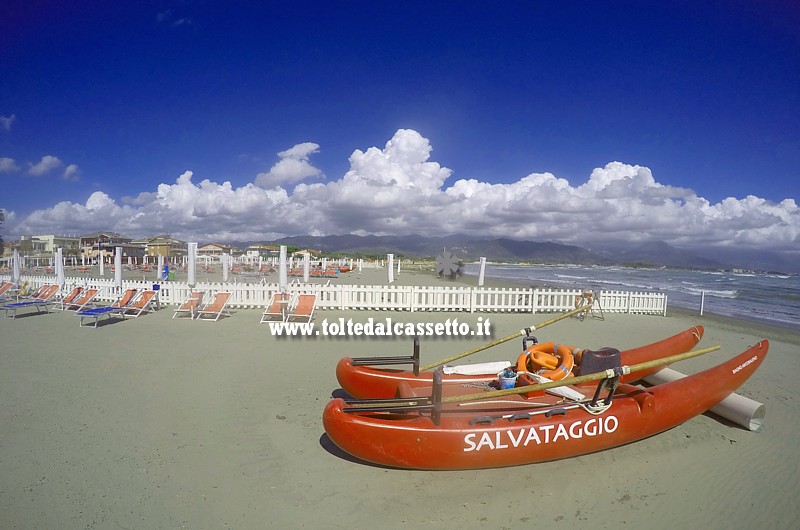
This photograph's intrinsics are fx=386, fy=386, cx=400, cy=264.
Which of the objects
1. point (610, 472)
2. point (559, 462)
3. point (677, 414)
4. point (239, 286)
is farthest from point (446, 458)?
point (239, 286)

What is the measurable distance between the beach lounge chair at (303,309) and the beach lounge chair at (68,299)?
7.13m

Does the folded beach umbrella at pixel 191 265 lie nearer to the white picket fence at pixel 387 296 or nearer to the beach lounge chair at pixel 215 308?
the white picket fence at pixel 387 296

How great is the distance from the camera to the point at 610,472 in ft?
12.1

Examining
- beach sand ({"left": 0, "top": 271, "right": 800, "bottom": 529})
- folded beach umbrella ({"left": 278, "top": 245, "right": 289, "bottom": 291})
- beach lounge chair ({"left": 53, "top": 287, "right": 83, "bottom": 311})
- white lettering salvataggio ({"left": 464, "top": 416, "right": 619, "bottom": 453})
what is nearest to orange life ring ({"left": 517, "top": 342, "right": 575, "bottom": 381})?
white lettering salvataggio ({"left": 464, "top": 416, "right": 619, "bottom": 453})

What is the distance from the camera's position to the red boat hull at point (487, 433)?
346cm

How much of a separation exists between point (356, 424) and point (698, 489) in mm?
3137

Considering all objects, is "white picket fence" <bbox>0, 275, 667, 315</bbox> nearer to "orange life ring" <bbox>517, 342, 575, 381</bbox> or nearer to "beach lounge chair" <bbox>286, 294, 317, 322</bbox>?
"beach lounge chair" <bbox>286, 294, 317, 322</bbox>

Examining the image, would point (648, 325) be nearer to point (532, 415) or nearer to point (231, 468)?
point (532, 415)

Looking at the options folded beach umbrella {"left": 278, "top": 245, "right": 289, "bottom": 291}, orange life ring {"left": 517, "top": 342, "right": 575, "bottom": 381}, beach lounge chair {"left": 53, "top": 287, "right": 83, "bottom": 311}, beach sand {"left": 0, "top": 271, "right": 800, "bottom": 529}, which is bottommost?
beach sand {"left": 0, "top": 271, "right": 800, "bottom": 529}

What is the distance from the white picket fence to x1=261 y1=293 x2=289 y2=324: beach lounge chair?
803 millimetres

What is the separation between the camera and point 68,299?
11898 millimetres

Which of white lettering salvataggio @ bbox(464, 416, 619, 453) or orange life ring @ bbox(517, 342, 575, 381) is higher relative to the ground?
orange life ring @ bbox(517, 342, 575, 381)

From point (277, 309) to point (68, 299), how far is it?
707 cm

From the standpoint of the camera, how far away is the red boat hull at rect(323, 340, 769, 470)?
346cm
